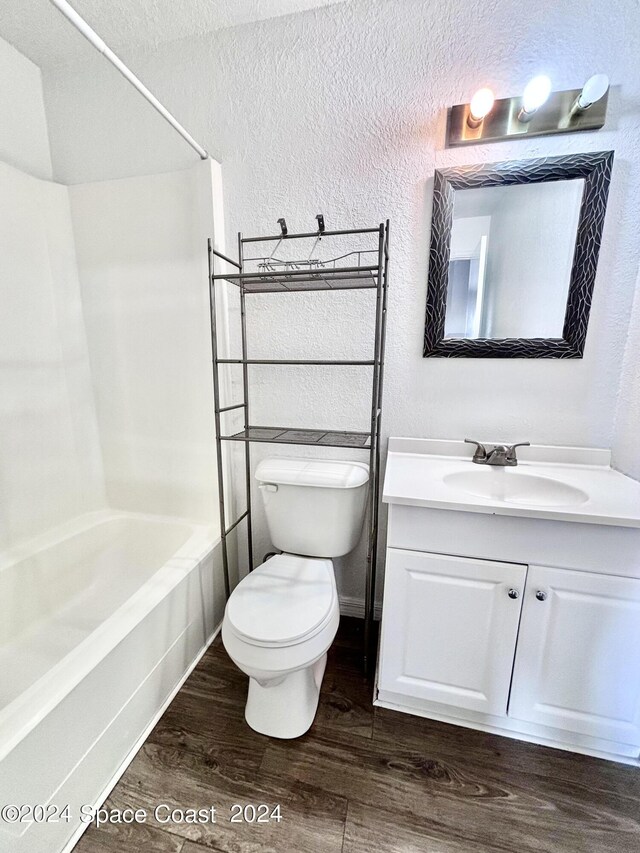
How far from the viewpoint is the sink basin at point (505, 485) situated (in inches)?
50.7

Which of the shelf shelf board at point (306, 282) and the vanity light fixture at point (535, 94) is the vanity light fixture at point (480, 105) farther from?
the shelf shelf board at point (306, 282)

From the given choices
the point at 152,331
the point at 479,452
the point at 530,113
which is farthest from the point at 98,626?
the point at 530,113

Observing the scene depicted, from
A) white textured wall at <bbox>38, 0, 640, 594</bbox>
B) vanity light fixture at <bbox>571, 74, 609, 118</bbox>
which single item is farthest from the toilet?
vanity light fixture at <bbox>571, 74, 609, 118</bbox>

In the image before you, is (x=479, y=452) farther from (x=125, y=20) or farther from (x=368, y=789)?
(x=125, y=20)

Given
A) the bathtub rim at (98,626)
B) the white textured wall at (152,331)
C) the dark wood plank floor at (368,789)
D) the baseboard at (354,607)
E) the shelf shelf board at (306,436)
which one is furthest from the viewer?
the baseboard at (354,607)

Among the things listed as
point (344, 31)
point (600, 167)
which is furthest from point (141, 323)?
point (600, 167)

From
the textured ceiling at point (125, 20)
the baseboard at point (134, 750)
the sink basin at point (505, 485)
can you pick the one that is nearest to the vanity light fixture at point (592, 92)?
the textured ceiling at point (125, 20)

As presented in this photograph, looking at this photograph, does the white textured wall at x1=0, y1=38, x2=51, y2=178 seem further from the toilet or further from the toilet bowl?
the toilet bowl

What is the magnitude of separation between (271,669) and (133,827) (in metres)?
0.52

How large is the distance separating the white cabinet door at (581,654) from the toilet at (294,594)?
62 cm

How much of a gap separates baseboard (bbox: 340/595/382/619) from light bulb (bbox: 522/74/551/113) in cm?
199

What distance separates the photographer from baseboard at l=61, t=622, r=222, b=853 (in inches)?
36.3

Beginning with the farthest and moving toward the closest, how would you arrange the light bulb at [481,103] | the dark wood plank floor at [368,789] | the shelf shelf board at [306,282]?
the shelf shelf board at [306,282], the light bulb at [481,103], the dark wood plank floor at [368,789]

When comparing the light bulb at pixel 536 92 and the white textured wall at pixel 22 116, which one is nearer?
the light bulb at pixel 536 92
